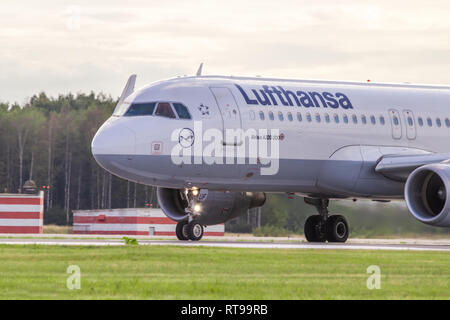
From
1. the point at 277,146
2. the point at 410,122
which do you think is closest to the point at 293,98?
the point at 277,146

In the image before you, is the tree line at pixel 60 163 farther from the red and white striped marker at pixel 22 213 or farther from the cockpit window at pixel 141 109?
the cockpit window at pixel 141 109

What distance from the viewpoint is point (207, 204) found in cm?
3778

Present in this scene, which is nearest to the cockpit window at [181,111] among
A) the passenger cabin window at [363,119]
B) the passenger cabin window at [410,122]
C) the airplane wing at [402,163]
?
the passenger cabin window at [363,119]

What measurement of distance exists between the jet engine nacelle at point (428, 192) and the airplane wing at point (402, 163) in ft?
Answer: 3.58

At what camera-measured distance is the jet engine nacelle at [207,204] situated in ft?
123

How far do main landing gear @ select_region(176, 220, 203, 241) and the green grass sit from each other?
6.00 m

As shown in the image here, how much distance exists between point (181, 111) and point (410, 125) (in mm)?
8590

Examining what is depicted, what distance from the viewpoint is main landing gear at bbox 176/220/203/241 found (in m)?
35.7

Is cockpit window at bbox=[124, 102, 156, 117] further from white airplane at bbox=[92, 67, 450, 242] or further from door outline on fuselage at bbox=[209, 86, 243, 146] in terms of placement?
door outline on fuselage at bbox=[209, 86, 243, 146]

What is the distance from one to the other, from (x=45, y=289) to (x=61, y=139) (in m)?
87.7

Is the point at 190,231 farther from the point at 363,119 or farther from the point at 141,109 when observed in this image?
the point at 363,119

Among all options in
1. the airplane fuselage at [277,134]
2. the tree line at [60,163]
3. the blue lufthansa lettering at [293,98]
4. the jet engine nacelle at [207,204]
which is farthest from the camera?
the tree line at [60,163]

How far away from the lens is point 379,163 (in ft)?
122
